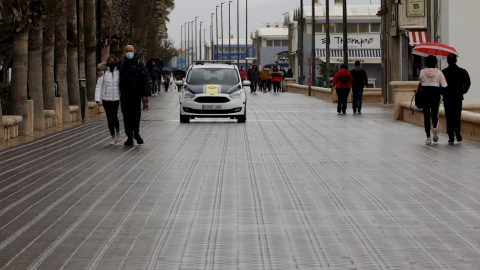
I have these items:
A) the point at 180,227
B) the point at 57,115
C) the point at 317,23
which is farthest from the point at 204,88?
the point at 317,23

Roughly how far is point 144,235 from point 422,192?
4603 mm

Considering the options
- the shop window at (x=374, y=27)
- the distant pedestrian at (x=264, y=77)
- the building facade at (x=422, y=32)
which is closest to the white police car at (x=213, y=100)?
the building facade at (x=422, y=32)

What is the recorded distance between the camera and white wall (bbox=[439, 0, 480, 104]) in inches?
1575

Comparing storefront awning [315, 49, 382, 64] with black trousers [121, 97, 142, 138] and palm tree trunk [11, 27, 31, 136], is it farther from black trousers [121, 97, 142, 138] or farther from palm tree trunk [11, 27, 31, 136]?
black trousers [121, 97, 142, 138]

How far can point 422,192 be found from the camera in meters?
13.9

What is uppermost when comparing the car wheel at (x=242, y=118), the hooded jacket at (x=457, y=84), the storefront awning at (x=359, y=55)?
the storefront awning at (x=359, y=55)

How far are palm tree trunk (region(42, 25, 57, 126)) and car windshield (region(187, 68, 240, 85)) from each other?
397cm

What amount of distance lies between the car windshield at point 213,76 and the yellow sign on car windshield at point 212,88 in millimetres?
549

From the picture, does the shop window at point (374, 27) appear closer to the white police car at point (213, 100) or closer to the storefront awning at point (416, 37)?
the storefront awning at point (416, 37)

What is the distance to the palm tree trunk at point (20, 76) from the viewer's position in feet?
91.0

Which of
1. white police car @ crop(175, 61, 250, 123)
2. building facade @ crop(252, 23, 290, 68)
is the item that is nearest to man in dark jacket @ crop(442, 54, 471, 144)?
white police car @ crop(175, 61, 250, 123)

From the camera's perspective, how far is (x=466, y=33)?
40156 mm

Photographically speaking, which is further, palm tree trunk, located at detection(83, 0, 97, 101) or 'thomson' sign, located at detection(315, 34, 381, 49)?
'thomson' sign, located at detection(315, 34, 381, 49)

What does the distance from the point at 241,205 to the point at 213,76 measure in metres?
22.2
